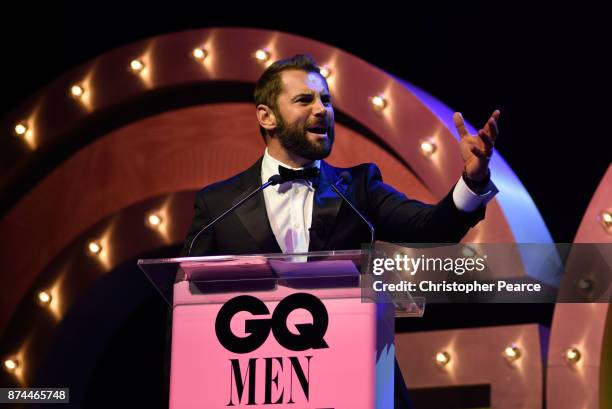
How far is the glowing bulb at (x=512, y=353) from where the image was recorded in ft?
11.3

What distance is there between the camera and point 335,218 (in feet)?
9.16

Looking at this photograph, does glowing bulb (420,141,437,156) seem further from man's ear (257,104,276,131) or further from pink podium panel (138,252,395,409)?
pink podium panel (138,252,395,409)

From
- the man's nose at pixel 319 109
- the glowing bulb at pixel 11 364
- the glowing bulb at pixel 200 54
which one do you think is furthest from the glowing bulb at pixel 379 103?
the glowing bulb at pixel 11 364

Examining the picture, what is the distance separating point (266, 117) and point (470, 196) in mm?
744

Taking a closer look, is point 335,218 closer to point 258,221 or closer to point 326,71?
point 258,221

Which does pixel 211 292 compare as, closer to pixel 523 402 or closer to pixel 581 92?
pixel 523 402

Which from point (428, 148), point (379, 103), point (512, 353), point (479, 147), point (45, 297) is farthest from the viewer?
point (45, 297)

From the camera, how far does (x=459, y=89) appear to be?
405cm

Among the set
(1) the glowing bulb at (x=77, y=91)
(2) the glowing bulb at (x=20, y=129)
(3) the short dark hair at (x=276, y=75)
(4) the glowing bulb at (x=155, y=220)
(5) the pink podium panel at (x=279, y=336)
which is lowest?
(5) the pink podium panel at (x=279, y=336)

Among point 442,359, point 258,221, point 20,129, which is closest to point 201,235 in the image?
point 258,221

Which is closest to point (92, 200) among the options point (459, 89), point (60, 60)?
point (60, 60)

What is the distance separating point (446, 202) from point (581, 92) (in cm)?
133

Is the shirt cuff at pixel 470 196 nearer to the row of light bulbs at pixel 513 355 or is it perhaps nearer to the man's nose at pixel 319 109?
the man's nose at pixel 319 109

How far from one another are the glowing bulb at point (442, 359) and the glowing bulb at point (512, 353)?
0.71 ft
